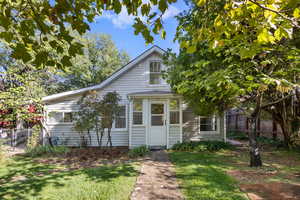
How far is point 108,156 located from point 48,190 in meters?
3.52

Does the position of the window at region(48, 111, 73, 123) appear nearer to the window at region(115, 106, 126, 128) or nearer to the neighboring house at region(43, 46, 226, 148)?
the neighboring house at region(43, 46, 226, 148)

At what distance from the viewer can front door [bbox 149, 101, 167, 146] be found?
29.8 ft

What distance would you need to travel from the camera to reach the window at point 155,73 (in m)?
10.3

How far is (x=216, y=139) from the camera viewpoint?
32.6ft

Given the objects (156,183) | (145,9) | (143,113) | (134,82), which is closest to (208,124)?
(143,113)

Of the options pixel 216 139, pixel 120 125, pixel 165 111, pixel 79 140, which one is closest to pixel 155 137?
pixel 165 111

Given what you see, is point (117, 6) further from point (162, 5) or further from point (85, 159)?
point (85, 159)

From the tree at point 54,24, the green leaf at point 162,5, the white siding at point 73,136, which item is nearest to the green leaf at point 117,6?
the tree at point 54,24

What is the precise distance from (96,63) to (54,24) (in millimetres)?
24975

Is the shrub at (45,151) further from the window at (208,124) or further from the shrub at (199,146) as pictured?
→ the window at (208,124)

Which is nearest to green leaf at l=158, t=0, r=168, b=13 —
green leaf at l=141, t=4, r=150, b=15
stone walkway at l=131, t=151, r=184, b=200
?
green leaf at l=141, t=4, r=150, b=15

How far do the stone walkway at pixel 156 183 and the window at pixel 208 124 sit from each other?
15.7 ft

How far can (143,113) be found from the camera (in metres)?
9.15

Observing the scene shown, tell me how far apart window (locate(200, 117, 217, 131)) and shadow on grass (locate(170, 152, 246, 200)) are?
13.0 ft
